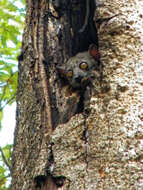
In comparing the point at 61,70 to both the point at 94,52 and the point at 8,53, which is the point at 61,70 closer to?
the point at 94,52

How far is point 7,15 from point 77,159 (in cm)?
277

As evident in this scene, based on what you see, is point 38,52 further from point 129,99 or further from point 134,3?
point 129,99

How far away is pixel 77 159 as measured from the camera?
1.43 m

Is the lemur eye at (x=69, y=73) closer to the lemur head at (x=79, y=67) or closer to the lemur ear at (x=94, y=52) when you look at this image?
the lemur head at (x=79, y=67)

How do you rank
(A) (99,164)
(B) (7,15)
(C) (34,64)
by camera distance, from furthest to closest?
1. (B) (7,15)
2. (C) (34,64)
3. (A) (99,164)

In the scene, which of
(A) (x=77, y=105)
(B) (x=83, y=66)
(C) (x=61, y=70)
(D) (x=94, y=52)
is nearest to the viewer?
(A) (x=77, y=105)

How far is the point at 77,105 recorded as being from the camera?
1.66 metres

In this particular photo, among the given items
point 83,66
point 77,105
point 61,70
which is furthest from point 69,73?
point 77,105

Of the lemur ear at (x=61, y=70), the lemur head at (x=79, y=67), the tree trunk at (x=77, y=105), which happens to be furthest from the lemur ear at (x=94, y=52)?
the lemur ear at (x=61, y=70)

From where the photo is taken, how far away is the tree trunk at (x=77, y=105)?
133 cm

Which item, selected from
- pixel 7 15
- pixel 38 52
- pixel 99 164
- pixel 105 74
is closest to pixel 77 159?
pixel 99 164

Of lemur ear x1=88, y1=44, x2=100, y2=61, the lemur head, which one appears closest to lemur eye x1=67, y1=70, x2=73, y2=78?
the lemur head

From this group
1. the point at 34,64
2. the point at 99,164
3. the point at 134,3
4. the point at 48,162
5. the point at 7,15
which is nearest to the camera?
the point at 99,164

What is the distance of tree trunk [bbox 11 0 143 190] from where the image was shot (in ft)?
4.38
